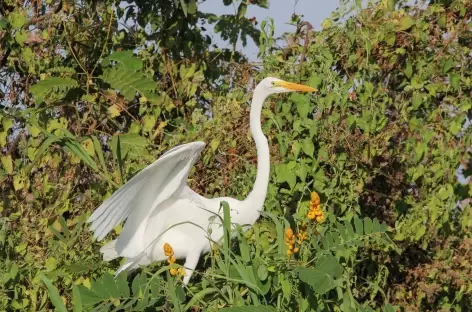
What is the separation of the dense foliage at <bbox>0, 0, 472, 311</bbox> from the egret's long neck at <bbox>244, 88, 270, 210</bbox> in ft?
0.22

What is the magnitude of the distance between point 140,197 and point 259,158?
0.61m

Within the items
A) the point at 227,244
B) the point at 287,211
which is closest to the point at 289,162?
the point at 287,211

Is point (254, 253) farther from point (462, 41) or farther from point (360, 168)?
point (462, 41)

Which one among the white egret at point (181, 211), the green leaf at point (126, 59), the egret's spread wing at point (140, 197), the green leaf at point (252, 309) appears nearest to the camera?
the green leaf at point (252, 309)

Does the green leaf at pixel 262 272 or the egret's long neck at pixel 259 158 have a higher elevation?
the green leaf at pixel 262 272

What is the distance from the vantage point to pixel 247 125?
18.5 feet

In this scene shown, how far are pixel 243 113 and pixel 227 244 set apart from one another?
75.1 inches

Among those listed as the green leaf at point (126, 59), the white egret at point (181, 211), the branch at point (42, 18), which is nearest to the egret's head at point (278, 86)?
the white egret at point (181, 211)

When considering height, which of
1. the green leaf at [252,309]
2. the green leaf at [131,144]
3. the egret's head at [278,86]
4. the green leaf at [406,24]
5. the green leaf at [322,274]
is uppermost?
the green leaf at [406,24]

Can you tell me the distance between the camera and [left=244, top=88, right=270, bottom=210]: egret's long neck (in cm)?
527

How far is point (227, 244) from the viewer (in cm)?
384

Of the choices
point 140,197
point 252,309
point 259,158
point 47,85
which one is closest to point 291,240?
point 252,309

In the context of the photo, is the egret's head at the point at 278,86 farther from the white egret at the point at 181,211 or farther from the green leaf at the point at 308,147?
the green leaf at the point at 308,147

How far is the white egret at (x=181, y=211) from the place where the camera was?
5.01m
